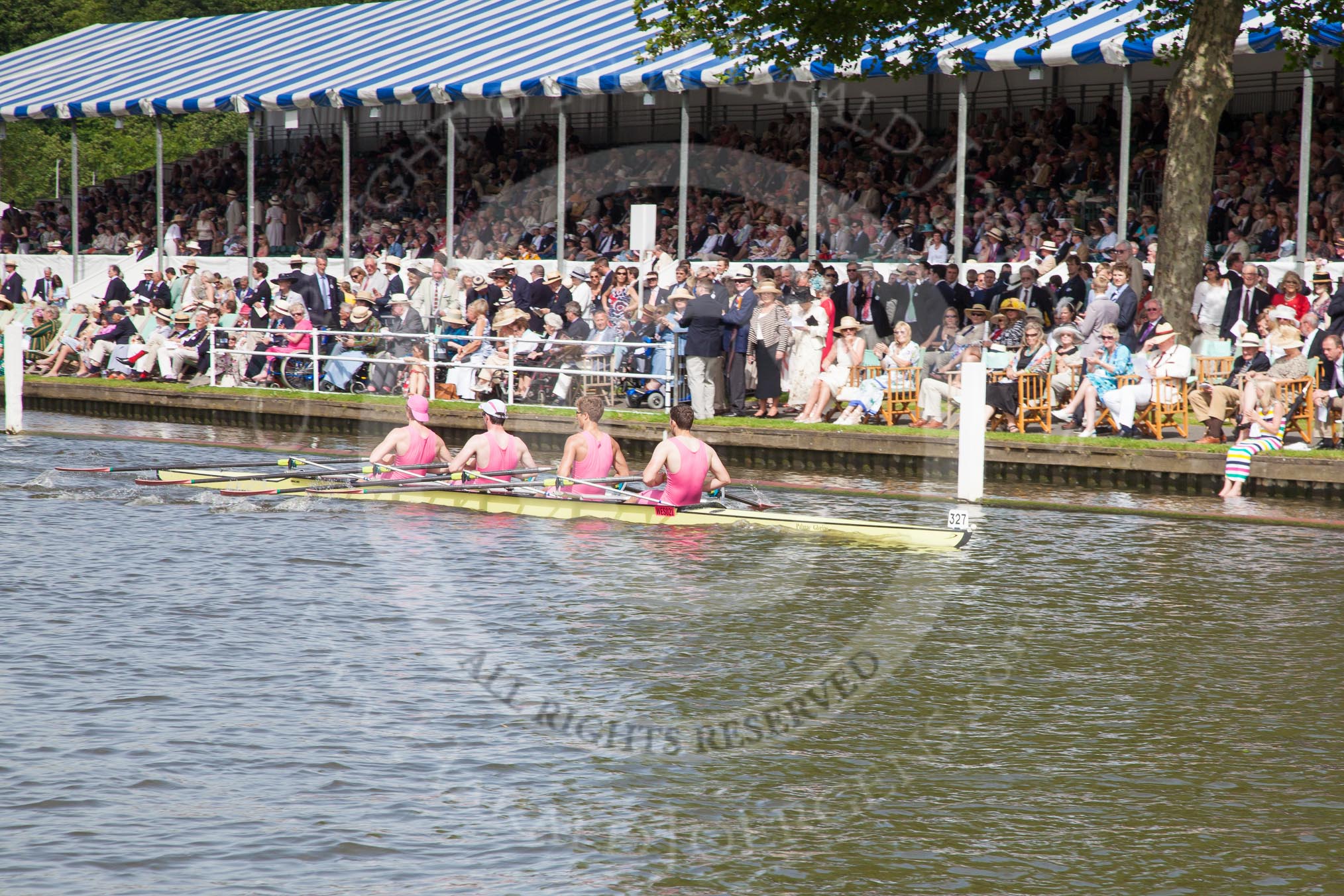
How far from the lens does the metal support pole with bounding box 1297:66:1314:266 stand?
792 inches

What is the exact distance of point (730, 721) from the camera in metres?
8.44

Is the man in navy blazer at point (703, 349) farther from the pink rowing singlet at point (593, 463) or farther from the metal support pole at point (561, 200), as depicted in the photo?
the metal support pole at point (561, 200)

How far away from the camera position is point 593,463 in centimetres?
1497

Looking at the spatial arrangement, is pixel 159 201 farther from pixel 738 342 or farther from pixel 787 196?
pixel 738 342

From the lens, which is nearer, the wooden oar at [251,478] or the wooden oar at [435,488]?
the wooden oar at [435,488]

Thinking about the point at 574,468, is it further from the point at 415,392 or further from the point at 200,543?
the point at 415,392

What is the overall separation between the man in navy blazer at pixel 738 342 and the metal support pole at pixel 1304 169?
6.75 m

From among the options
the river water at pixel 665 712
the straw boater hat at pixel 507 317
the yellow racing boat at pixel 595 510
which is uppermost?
the straw boater hat at pixel 507 317

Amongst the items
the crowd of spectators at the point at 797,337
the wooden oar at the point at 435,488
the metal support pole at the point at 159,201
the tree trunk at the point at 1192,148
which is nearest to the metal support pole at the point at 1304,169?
the crowd of spectators at the point at 797,337

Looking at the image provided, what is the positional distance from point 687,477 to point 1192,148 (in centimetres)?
883

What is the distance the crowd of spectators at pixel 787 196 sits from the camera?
21938 millimetres

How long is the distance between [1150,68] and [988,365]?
36.1ft

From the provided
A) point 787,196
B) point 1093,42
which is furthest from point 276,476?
point 787,196

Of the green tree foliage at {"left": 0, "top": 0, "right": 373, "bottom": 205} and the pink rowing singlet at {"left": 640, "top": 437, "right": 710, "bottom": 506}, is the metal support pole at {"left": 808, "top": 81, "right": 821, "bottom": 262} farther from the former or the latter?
the green tree foliage at {"left": 0, "top": 0, "right": 373, "bottom": 205}
